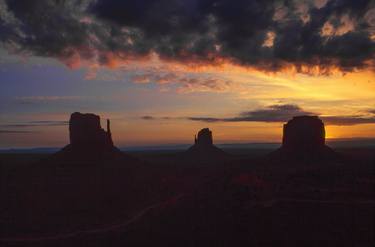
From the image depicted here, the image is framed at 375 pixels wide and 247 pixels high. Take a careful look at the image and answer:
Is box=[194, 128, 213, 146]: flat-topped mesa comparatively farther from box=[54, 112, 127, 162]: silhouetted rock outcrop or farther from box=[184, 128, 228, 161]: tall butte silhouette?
box=[54, 112, 127, 162]: silhouetted rock outcrop

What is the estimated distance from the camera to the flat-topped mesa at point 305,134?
112 metres

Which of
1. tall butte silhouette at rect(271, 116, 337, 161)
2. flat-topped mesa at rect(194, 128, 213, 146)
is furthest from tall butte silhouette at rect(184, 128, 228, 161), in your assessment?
tall butte silhouette at rect(271, 116, 337, 161)

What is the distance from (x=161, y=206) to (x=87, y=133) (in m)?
37.6

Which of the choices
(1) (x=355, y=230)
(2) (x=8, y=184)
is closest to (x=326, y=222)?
(1) (x=355, y=230)

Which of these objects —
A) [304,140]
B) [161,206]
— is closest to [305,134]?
[304,140]

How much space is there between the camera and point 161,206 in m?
65.8

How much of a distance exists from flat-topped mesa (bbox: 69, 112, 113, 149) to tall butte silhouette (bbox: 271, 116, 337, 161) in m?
43.2

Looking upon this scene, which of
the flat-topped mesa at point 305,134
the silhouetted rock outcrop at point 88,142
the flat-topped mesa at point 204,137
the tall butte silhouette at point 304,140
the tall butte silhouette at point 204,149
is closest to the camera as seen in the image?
the silhouetted rock outcrop at point 88,142

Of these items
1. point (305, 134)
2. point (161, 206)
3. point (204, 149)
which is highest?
point (305, 134)

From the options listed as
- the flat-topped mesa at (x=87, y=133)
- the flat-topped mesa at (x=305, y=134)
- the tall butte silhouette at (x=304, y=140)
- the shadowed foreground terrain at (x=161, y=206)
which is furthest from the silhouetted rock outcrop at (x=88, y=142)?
the flat-topped mesa at (x=305, y=134)

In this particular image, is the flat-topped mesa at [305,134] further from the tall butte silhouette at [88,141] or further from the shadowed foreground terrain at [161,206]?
the tall butte silhouette at [88,141]

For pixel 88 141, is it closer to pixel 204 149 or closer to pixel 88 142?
pixel 88 142

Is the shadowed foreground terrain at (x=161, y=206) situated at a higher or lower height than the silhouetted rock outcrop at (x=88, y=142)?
lower

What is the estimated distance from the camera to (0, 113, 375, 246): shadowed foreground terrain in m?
44.5
